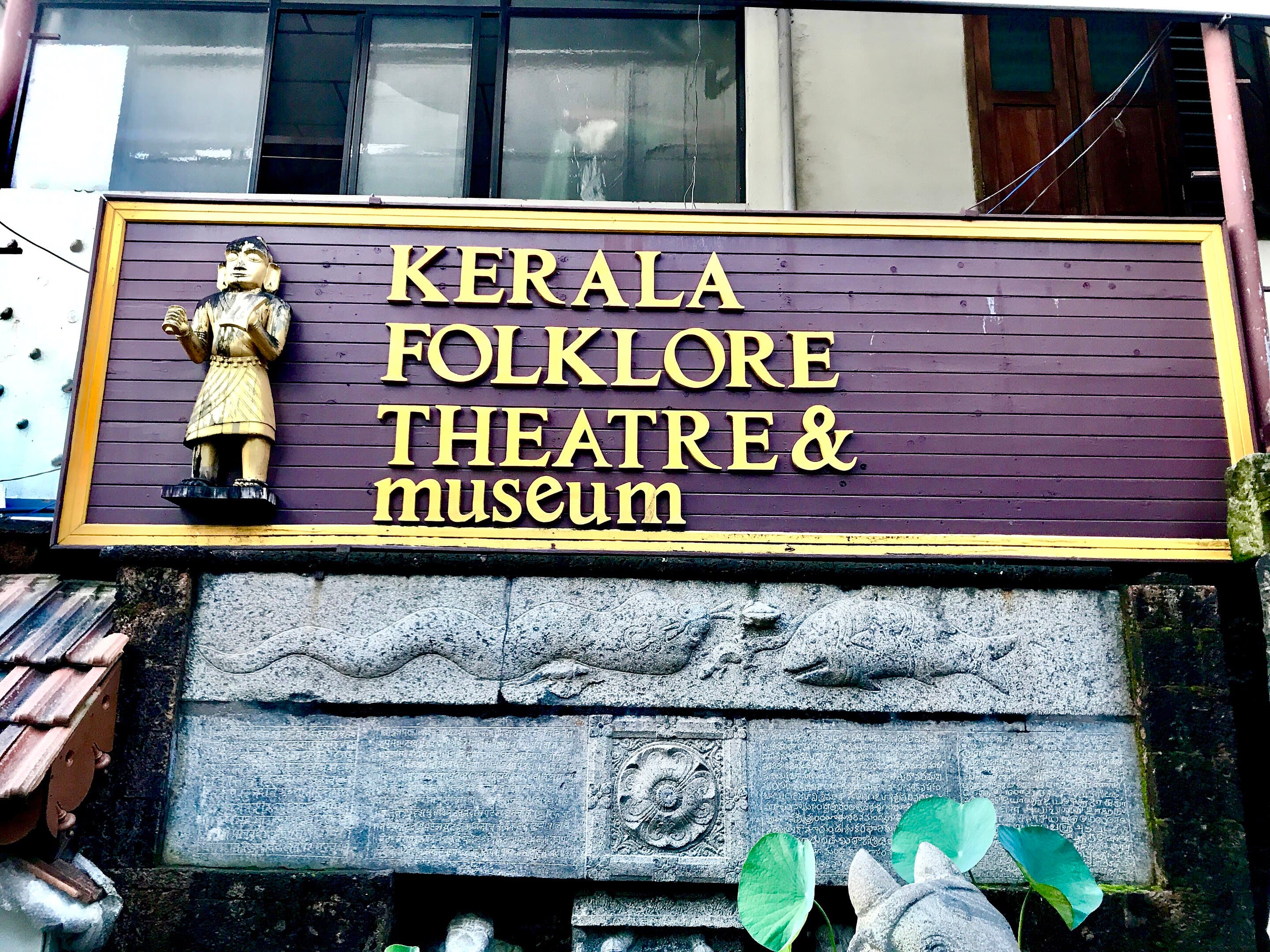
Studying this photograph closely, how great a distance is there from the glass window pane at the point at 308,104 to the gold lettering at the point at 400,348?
1.73m

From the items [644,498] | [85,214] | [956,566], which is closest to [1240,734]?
[956,566]

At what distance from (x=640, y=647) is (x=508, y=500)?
106cm

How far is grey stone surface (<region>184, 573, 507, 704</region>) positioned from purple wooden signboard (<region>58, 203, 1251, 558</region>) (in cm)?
28

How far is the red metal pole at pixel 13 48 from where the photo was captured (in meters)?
6.22

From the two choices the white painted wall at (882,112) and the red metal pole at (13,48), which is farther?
the white painted wall at (882,112)

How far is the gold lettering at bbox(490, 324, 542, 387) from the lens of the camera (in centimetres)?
595

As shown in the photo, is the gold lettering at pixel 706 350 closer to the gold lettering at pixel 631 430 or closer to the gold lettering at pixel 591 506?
the gold lettering at pixel 631 430

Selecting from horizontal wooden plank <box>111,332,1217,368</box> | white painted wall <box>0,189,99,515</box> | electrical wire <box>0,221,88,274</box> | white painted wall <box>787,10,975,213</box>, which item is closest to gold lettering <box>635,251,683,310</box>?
horizontal wooden plank <box>111,332,1217,368</box>

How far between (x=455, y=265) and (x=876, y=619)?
Answer: 10.0ft

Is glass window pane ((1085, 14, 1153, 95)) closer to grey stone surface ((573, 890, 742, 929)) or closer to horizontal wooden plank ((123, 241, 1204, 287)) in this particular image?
horizontal wooden plank ((123, 241, 1204, 287))

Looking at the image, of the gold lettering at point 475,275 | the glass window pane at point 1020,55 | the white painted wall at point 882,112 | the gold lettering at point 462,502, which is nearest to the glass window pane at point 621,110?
the white painted wall at point 882,112

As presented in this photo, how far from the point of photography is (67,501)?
566 cm

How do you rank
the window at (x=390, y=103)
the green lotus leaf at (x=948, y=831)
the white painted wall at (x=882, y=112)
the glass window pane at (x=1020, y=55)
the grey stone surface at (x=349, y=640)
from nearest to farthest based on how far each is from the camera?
the green lotus leaf at (x=948, y=831) → the grey stone surface at (x=349, y=640) → the window at (x=390, y=103) → the white painted wall at (x=882, y=112) → the glass window pane at (x=1020, y=55)

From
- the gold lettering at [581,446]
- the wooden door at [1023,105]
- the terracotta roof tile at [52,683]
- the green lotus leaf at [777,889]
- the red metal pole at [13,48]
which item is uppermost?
the wooden door at [1023,105]
